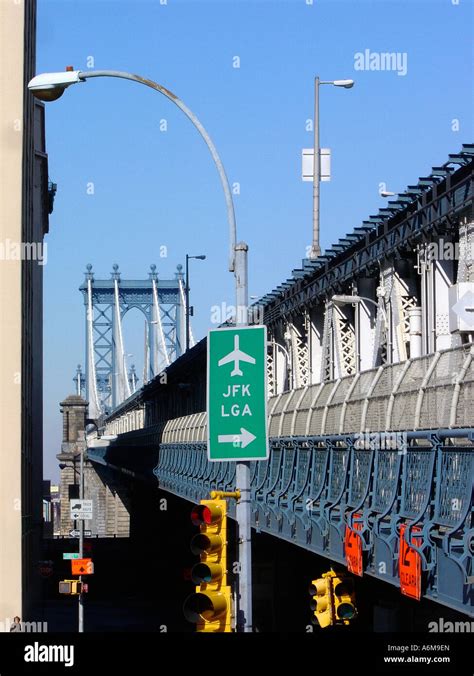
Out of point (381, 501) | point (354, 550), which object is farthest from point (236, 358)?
point (354, 550)

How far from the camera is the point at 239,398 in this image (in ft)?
43.8

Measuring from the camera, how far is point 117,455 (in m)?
100

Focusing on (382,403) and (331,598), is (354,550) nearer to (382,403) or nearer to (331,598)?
(331,598)

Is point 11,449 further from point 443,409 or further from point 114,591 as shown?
point 114,591

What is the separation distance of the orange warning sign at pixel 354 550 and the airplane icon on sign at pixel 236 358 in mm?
5445

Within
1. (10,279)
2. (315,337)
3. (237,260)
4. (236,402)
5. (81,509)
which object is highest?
(10,279)

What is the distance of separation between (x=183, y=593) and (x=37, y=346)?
83.3 feet

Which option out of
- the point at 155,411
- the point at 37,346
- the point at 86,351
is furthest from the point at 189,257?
the point at 86,351

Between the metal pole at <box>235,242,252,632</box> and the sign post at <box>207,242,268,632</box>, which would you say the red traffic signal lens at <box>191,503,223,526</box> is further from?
the metal pole at <box>235,242,252,632</box>

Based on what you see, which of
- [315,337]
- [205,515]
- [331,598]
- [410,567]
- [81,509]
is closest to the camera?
[205,515]

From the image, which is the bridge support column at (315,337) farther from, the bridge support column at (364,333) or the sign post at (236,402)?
the sign post at (236,402)

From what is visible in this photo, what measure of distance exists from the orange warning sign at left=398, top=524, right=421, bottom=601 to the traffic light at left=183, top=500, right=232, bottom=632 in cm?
236

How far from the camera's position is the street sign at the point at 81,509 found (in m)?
39.6

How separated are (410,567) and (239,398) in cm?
317
